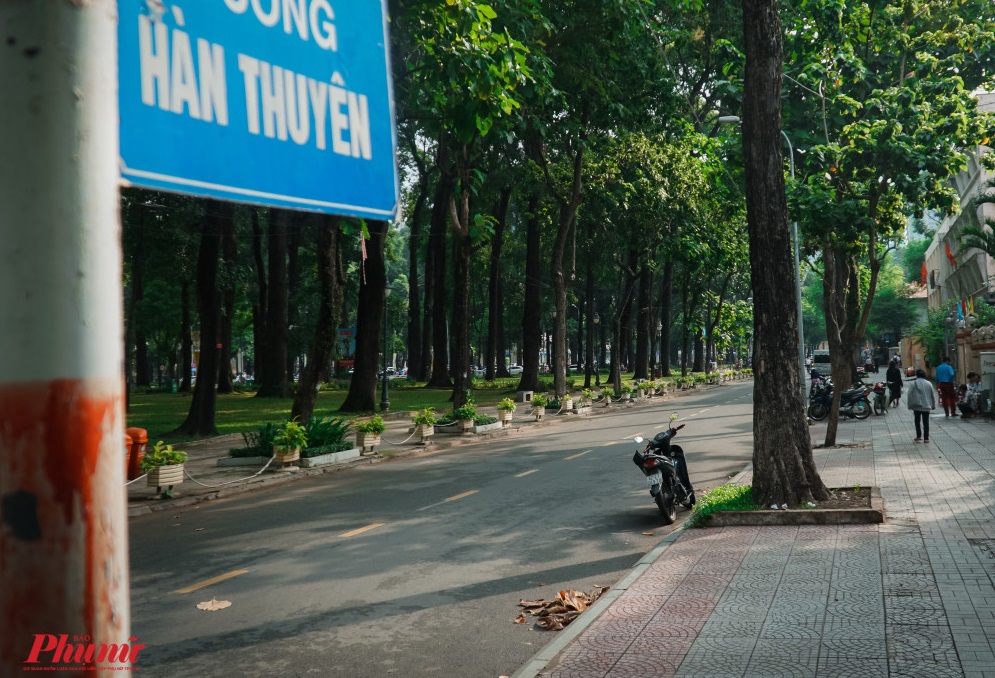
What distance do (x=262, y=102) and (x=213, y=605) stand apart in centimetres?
665

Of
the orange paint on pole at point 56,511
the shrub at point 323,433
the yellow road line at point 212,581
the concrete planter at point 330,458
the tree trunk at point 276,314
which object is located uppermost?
the tree trunk at point 276,314

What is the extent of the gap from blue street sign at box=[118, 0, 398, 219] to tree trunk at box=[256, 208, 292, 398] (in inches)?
1387

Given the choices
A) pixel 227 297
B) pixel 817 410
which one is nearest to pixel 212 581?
pixel 817 410

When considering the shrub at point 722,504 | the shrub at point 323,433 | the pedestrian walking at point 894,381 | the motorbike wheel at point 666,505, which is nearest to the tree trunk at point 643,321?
the pedestrian walking at point 894,381

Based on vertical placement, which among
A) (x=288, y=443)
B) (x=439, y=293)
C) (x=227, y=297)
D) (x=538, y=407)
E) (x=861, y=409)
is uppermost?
(x=227, y=297)

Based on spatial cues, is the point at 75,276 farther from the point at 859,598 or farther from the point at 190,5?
the point at 859,598

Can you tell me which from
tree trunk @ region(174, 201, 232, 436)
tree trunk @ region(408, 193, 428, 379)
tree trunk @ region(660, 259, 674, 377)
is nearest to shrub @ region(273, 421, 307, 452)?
tree trunk @ region(174, 201, 232, 436)

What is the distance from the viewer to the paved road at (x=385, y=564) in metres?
6.31

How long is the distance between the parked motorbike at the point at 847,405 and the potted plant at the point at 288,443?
651 inches

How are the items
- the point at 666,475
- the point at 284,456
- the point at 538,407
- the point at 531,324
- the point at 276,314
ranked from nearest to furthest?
the point at 666,475
the point at 284,456
the point at 538,407
the point at 276,314
the point at 531,324

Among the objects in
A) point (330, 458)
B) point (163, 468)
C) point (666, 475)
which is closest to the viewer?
point (666, 475)

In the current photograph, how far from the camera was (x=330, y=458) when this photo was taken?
18297 millimetres

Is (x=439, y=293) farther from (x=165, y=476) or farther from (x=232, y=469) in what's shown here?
(x=165, y=476)

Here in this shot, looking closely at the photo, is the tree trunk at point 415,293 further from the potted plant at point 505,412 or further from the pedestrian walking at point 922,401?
the pedestrian walking at point 922,401
